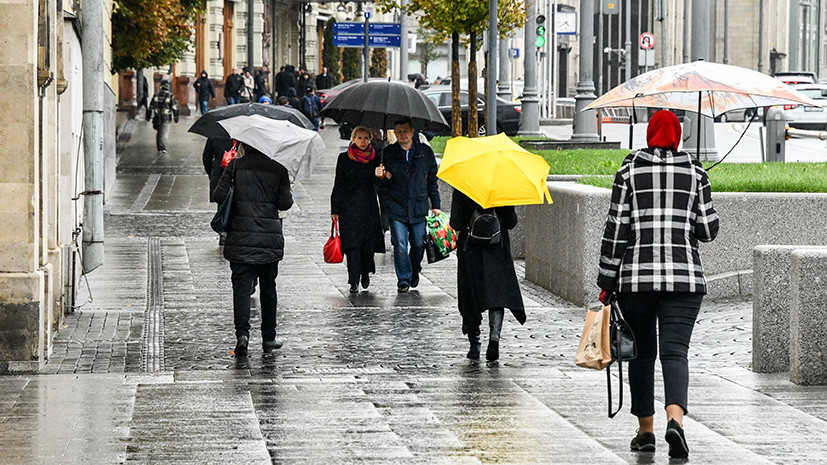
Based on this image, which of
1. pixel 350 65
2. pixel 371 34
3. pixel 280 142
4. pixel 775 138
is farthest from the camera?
pixel 350 65

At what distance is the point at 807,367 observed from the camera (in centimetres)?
872

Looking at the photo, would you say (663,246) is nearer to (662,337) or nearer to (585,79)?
(662,337)

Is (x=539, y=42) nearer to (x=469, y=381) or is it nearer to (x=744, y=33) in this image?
(x=469, y=381)

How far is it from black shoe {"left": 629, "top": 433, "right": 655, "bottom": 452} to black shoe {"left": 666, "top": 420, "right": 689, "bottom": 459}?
0.19 metres

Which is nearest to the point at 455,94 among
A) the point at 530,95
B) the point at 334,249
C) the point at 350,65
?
the point at 530,95

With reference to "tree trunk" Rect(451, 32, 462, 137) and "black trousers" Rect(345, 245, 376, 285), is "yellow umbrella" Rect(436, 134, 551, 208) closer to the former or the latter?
"black trousers" Rect(345, 245, 376, 285)

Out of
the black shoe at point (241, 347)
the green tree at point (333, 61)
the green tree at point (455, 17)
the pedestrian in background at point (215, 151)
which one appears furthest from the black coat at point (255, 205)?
the green tree at point (333, 61)

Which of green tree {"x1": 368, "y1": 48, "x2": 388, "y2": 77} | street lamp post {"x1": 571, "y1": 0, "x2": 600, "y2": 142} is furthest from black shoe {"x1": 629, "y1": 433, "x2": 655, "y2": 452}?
green tree {"x1": 368, "y1": 48, "x2": 388, "y2": 77}

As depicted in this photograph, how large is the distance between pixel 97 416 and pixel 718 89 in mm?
4754

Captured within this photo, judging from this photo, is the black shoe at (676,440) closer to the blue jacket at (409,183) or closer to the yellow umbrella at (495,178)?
the yellow umbrella at (495,178)

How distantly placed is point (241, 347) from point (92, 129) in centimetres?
428

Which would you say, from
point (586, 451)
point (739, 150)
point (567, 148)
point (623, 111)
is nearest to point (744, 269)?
point (586, 451)

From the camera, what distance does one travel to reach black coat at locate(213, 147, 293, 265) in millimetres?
9930

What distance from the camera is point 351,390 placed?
8500mm
